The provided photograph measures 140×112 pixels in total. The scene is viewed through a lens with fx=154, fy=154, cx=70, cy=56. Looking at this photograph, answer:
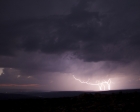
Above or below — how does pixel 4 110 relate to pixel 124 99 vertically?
below

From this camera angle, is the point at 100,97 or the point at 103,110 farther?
the point at 100,97

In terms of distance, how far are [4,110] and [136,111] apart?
53.3 ft

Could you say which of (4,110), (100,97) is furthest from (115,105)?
(4,110)

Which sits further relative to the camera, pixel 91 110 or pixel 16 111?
pixel 16 111

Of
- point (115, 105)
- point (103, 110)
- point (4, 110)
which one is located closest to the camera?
point (103, 110)

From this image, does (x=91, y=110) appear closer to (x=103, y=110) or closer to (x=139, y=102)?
(x=103, y=110)

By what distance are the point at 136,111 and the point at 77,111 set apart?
19.9 ft

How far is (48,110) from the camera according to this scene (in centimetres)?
1881

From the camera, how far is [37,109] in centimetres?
1977

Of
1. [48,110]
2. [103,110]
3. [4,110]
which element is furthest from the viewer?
[4,110]

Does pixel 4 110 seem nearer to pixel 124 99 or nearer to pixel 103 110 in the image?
pixel 103 110

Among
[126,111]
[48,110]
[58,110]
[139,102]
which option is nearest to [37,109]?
[48,110]

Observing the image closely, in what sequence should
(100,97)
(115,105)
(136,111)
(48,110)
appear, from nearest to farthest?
(136,111)
(115,105)
(48,110)
(100,97)

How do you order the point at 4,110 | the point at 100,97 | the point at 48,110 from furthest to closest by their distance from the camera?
the point at 100,97, the point at 4,110, the point at 48,110
